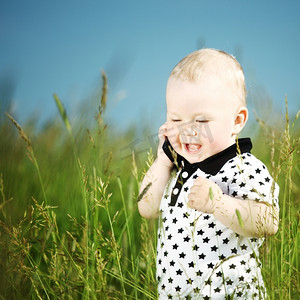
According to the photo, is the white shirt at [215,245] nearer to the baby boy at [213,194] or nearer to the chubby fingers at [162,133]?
the baby boy at [213,194]

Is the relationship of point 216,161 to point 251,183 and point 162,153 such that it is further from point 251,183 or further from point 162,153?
point 162,153

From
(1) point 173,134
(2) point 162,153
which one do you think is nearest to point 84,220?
(2) point 162,153

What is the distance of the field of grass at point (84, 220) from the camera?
1.67 metres

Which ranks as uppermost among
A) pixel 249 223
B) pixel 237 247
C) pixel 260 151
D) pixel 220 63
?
pixel 220 63

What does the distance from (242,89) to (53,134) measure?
122 centimetres

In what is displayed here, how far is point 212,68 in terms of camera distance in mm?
1821

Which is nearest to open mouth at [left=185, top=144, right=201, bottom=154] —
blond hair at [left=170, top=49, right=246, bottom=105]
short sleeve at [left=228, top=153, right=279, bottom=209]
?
short sleeve at [left=228, top=153, right=279, bottom=209]

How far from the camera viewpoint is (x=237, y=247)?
173cm

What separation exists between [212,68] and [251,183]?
1.69ft

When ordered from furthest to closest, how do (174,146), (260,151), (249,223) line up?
(260,151), (174,146), (249,223)

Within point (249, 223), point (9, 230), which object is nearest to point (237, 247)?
point (249, 223)

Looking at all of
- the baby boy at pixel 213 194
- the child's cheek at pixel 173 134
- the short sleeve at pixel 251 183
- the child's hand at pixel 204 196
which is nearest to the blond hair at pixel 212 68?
the baby boy at pixel 213 194

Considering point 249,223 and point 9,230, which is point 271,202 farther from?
point 9,230

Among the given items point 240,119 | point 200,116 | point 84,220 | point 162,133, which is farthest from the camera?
point 84,220
